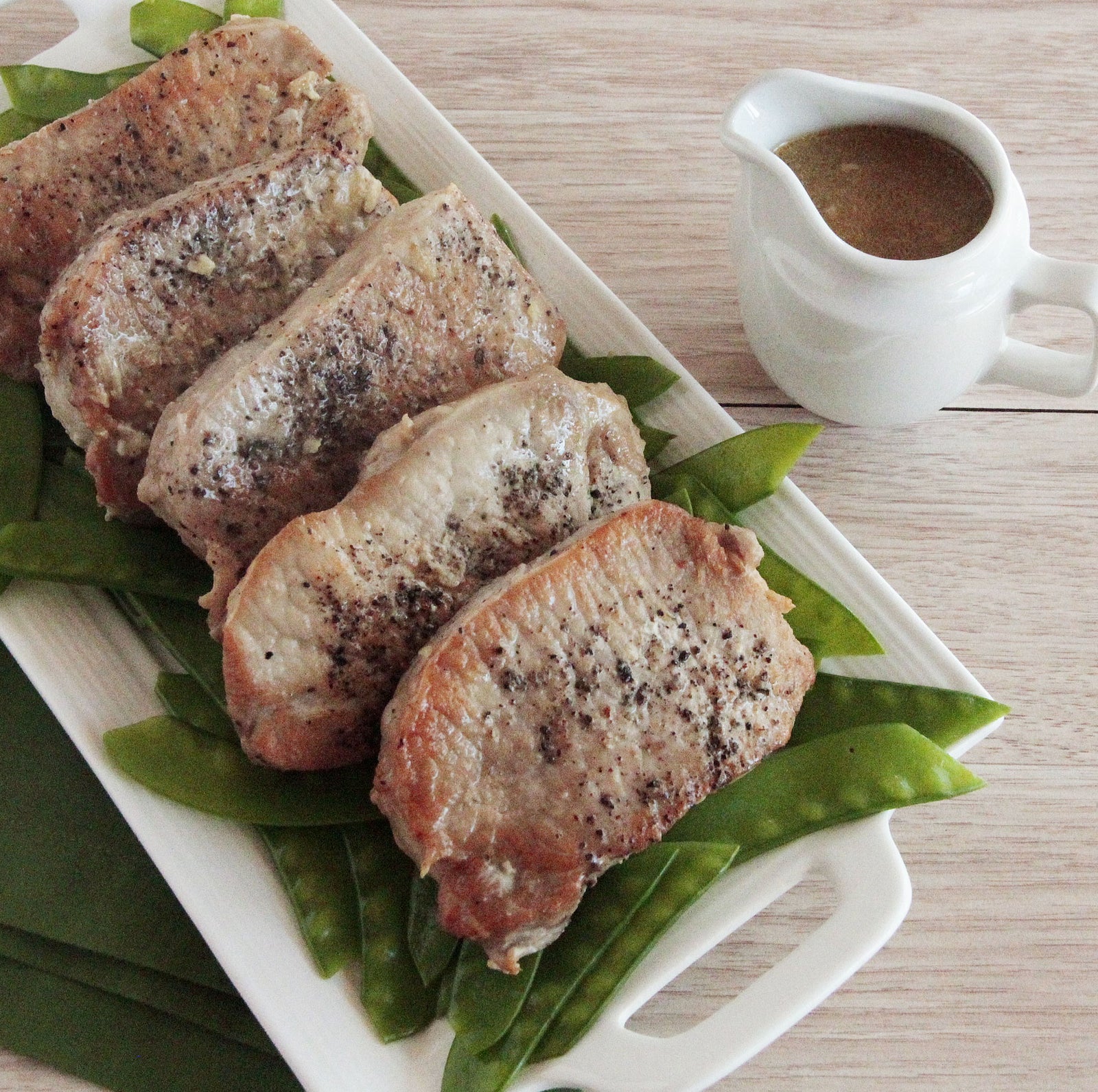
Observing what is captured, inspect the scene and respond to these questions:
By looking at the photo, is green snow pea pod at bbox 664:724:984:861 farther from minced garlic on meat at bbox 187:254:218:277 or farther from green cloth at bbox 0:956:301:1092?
minced garlic on meat at bbox 187:254:218:277

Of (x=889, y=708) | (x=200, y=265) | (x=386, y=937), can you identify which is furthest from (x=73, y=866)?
(x=889, y=708)

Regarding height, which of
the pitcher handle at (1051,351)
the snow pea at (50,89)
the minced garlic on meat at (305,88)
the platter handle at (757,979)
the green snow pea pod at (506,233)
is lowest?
the platter handle at (757,979)

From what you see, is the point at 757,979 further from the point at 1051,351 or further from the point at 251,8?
the point at 251,8

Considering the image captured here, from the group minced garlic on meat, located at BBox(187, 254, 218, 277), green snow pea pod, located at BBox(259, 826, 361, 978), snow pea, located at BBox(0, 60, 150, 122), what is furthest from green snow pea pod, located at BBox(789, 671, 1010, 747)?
A: snow pea, located at BBox(0, 60, 150, 122)

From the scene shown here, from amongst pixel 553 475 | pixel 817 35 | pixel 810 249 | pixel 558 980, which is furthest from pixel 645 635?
pixel 817 35

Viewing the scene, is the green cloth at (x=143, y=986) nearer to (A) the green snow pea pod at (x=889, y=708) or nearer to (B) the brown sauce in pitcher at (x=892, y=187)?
(A) the green snow pea pod at (x=889, y=708)

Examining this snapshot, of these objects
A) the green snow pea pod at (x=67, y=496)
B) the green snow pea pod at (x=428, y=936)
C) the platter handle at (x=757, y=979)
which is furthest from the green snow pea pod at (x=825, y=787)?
the green snow pea pod at (x=67, y=496)
